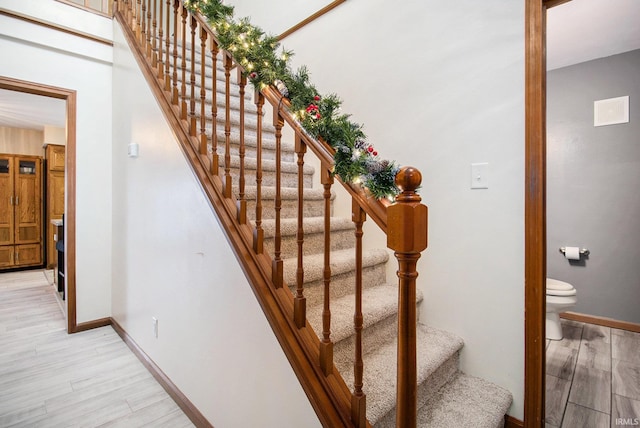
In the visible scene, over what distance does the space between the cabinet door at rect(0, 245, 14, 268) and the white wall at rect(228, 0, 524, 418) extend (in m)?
6.45

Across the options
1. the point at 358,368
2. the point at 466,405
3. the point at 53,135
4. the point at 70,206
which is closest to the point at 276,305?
the point at 358,368

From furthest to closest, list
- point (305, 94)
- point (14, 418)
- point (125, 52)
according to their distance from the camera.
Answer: point (125, 52)
point (14, 418)
point (305, 94)

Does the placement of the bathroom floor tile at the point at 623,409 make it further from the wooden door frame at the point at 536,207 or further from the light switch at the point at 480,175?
the light switch at the point at 480,175

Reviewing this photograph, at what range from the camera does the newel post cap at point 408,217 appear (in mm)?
762

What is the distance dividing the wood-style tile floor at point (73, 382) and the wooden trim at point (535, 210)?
1.71m

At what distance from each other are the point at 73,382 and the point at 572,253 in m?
4.40

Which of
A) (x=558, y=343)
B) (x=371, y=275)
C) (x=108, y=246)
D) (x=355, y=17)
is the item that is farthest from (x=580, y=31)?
(x=108, y=246)

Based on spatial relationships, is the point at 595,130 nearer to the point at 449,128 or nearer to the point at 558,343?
the point at 558,343

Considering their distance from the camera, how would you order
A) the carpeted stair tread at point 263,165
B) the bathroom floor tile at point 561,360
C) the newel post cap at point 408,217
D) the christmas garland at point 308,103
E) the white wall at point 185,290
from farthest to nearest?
the bathroom floor tile at point 561,360, the carpeted stair tread at point 263,165, the white wall at point 185,290, the christmas garland at point 308,103, the newel post cap at point 408,217

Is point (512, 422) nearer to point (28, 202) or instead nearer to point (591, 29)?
point (591, 29)

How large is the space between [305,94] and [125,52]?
2304 millimetres

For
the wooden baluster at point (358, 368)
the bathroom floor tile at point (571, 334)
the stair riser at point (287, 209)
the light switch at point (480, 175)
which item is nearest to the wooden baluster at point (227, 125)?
the stair riser at point (287, 209)

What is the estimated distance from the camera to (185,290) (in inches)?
66.8

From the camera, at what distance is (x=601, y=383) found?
6.46 ft
